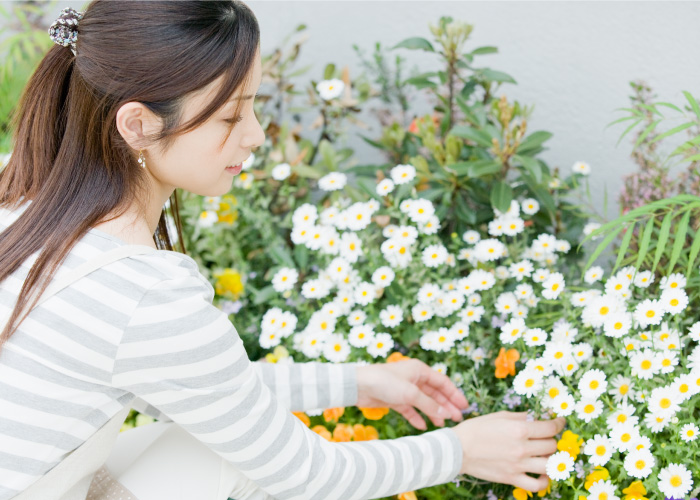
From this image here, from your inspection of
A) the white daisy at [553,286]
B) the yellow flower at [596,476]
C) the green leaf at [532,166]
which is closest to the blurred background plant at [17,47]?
the green leaf at [532,166]

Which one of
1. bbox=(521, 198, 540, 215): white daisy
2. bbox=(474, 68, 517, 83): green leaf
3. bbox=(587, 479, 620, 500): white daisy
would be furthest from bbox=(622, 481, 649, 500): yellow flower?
bbox=(474, 68, 517, 83): green leaf

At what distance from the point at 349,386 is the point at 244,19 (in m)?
0.71

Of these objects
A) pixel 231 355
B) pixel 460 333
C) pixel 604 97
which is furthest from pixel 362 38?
pixel 231 355

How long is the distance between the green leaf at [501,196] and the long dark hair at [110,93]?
0.76 meters

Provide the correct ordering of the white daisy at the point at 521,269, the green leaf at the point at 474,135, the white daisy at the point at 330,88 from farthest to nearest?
1. the white daisy at the point at 330,88
2. the green leaf at the point at 474,135
3. the white daisy at the point at 521,269

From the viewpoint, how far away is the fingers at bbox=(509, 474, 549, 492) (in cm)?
120

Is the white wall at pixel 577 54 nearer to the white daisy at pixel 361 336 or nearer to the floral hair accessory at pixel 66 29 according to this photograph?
the white daisy at pixel 361 336

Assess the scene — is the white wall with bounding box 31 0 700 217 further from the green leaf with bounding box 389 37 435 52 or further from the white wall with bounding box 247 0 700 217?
the green leaf with bounding box 389 37 435 52

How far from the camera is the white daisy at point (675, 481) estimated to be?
1062 mm

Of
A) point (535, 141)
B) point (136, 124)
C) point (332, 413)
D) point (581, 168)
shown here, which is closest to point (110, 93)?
point (136, 124)

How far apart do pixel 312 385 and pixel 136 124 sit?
627 millimetres

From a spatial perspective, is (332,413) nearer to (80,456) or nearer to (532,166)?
(80,456)

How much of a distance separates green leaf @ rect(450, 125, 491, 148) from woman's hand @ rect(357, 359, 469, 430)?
0.54 m

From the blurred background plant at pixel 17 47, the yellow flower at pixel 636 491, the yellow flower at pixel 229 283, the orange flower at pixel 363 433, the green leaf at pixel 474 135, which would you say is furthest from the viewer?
the blurred background plant at pixel 17 47
